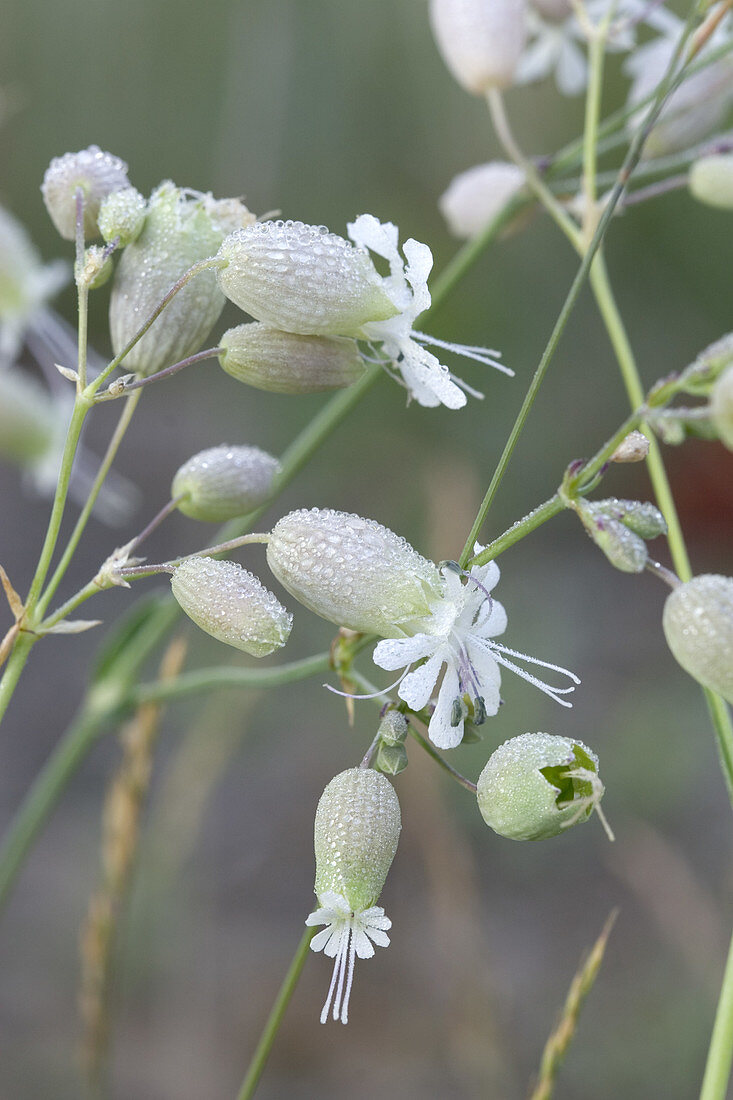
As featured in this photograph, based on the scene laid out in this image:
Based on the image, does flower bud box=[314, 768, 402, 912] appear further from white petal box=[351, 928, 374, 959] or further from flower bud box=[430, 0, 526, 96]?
flower bud box=[430, 0, 526, 96]

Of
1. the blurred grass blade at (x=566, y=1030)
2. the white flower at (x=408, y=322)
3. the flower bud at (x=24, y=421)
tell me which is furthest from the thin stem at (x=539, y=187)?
the flower bud at (x=24, y=421)

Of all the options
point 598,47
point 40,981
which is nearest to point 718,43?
point 598,47

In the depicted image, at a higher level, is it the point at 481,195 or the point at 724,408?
the point at 481,195

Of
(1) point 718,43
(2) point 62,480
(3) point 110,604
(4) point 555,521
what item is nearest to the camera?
(2) point 62,480

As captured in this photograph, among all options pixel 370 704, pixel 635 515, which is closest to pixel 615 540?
pixel 635 515

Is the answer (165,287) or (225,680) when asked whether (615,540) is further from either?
(225,680)

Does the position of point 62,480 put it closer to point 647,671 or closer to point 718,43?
point 718,43

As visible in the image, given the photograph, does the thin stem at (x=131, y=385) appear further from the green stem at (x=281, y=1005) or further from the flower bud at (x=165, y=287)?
the green stem at (x=281, y=1005)
